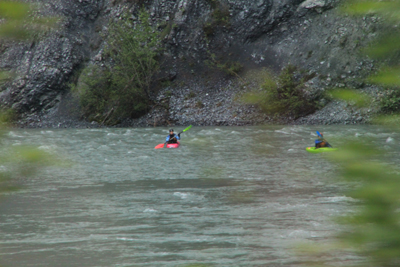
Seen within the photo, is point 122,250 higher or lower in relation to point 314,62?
lower

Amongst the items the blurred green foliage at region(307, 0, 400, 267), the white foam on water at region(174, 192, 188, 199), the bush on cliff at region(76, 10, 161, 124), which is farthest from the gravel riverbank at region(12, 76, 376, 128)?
the blurred green foliage at region(307, 0, 400, 267)

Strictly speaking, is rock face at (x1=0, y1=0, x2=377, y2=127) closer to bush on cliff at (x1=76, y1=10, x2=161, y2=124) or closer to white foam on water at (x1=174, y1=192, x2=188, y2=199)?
bush on cliff at (x1=76, y1=10, x2=161, y2=124)

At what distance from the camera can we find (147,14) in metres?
47.6

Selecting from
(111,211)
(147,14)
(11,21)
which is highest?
(147,14)

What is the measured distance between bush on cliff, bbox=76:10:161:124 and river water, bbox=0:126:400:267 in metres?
25.8

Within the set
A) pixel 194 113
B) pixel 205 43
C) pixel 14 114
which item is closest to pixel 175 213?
pixel 14 114

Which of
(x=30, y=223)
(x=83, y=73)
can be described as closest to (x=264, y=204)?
(x=30, y=223)

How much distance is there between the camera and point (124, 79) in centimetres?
4325

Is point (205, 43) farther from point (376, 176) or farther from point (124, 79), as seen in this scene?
point (376, 176)

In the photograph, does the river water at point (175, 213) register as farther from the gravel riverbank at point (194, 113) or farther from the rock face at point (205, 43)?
the rock face at point (205, 43)

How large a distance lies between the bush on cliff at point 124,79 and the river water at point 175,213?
25.8m

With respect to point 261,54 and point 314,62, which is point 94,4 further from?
point 314,62

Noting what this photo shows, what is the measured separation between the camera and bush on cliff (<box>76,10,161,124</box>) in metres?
43.1

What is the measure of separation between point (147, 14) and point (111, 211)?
39.7 m
